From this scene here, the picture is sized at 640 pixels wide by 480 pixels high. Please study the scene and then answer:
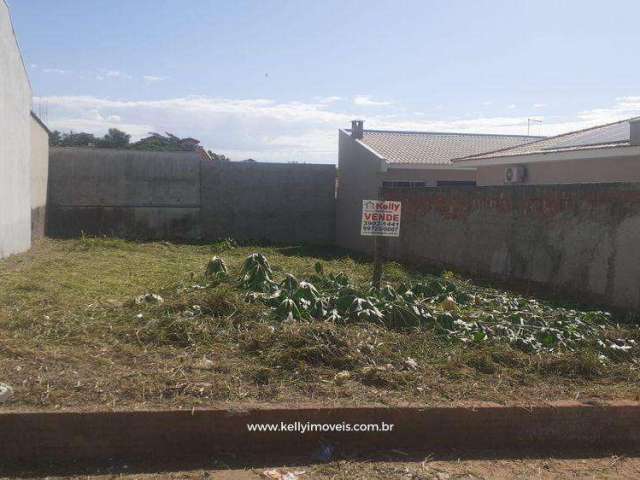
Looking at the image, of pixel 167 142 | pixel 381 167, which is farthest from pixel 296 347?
pixel 167 142

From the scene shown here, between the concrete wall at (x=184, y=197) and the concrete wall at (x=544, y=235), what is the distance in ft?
22.6

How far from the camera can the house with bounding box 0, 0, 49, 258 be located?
10.5 metres

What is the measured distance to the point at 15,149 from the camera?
11.6 m

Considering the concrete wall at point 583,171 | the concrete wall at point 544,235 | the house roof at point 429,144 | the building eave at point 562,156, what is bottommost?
the concrete wall at point 544,235

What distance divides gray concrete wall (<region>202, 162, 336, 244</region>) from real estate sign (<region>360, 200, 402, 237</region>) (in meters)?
11.3

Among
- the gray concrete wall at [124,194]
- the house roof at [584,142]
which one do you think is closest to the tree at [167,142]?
the gray concrete wall at [124,194]

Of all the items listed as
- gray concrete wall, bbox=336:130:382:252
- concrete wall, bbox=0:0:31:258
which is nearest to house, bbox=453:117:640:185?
gray concrete wall, bbox=336:130:382:252

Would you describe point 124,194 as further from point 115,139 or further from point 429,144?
point 115,139

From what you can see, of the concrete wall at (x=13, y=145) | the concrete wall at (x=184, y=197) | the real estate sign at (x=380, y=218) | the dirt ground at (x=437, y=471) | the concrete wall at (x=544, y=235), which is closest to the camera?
the dirt ground at (x=437, y=471)

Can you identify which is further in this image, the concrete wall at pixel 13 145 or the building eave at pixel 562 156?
the building eave at pixel 562 156

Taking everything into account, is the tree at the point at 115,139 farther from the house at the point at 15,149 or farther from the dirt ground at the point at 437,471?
the dirt ground at the point at 437,471

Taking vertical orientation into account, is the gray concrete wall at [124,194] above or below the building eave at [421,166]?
below

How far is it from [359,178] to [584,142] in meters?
6.82

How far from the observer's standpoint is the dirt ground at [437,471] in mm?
3646
